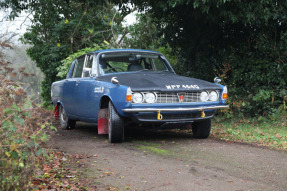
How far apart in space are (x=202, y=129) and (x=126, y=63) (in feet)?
7.19

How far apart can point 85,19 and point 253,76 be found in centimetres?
1004

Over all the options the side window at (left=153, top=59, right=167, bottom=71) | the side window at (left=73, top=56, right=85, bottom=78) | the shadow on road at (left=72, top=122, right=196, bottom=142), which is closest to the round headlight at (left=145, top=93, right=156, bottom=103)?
the shadow on road at (left=72, top=122, right=196, bottom=142)

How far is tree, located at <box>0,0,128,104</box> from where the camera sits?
18.6 m

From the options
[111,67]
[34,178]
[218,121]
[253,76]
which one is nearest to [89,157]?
[34,178]

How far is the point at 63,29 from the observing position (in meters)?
19.1

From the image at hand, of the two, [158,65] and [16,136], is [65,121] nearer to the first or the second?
[158,65]

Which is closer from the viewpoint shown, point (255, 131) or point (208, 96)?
point (208, 96)

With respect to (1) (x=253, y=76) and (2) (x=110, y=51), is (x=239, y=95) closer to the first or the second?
(1) (x=253, y=76)

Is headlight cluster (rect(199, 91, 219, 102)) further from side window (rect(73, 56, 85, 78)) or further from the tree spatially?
the tree

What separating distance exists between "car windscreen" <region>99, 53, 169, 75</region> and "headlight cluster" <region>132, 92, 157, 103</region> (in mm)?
1654

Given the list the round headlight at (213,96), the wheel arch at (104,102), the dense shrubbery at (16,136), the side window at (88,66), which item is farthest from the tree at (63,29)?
the dense shrubbery at (16,136)

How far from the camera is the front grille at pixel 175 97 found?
7.35m

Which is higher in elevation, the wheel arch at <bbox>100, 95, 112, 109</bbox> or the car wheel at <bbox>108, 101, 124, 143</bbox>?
the wheel arch at <bbox>100, 95, 112, 109</bbox>

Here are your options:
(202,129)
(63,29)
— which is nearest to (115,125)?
(202,129)
